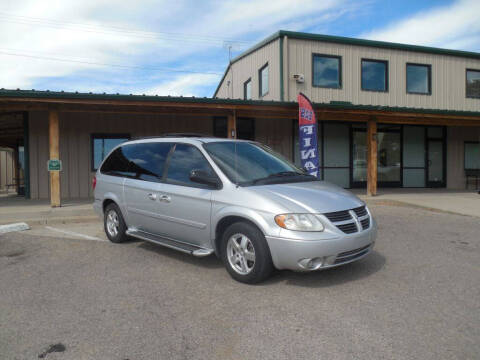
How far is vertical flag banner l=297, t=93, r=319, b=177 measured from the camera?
1059cm

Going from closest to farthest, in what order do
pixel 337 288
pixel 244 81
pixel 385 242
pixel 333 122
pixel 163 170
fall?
1. pixel 337 288
2. pixel 163 170
3. pixel 385 242
4. pixel 333 122
5. pixel 244 81

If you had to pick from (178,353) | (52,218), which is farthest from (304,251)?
(52,218)

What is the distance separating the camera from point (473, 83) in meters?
17.9

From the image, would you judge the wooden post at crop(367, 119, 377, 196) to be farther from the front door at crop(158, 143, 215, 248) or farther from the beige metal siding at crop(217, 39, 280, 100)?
the front door at crop(158, 143, 215, 248)

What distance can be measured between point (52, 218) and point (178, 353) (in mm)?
6838

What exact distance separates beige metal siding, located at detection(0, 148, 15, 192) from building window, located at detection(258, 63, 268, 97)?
58.5 feet

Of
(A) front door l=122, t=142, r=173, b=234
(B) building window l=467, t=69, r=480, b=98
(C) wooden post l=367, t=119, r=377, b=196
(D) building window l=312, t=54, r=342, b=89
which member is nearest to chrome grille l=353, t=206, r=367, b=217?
(A) front door l=122, t=142, r=173, b=234

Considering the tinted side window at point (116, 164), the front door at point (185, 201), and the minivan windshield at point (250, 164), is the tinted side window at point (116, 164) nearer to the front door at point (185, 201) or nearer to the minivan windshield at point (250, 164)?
the front door at point (185, 201)

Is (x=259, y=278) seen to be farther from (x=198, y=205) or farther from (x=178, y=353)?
(x=178, y=353)

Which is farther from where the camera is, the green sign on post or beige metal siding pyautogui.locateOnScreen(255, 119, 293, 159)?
beige metal siding pyautogui.locateOnScreen(255, 119, 293, 159)

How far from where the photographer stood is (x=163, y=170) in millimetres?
5297

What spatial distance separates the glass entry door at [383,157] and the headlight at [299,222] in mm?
12271

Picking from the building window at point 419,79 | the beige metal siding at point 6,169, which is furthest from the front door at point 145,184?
the beige metal siding at point 6,169

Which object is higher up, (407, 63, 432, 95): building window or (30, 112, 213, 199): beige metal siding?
(407, 63, 432, 95): building window
